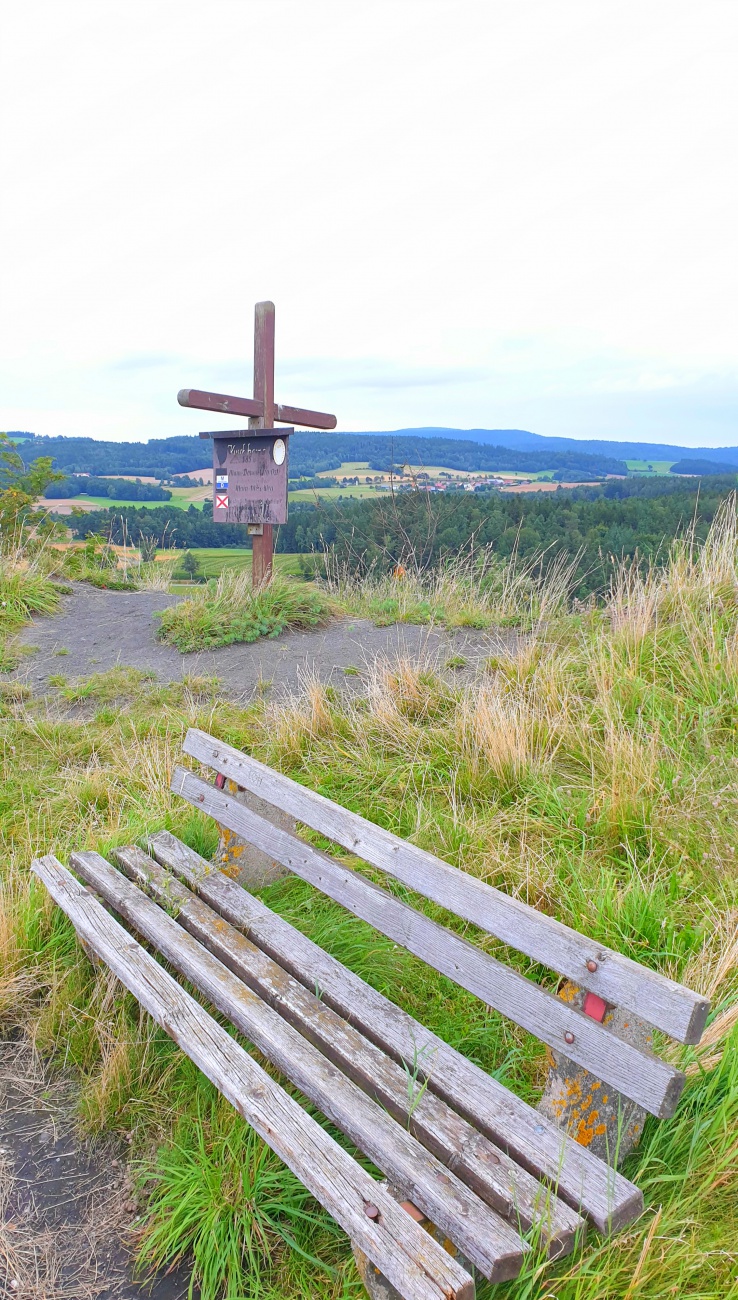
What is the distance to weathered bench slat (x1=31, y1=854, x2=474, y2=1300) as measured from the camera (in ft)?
4.90

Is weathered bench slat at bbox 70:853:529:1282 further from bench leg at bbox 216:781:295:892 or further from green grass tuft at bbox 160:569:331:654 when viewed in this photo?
green grass tuft at bbox 160:569:331:654

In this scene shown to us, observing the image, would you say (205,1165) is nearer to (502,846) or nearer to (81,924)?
Answer: (81,924)

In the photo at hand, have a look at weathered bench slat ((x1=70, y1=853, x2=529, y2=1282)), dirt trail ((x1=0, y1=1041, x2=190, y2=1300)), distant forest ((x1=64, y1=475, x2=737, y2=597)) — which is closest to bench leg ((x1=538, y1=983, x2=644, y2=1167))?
weathered bench slat ((x1=70, y1=853, x2=529, y2=1282))

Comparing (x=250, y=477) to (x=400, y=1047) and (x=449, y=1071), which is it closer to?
(x=400, y=1047)

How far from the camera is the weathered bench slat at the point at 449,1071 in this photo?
1.66 m

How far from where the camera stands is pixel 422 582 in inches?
354

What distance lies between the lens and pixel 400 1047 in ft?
6.89

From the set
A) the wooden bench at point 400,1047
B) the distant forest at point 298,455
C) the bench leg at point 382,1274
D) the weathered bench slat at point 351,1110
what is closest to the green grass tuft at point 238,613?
the wooden bench at point 400,1047

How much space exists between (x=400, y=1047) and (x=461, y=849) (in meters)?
1.12

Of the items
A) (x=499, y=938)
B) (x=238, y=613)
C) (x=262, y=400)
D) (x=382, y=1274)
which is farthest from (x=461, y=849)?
(x=262, y=400)

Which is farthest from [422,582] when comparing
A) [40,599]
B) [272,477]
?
[40,599]

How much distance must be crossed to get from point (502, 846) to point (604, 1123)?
54.7 inches

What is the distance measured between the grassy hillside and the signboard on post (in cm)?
297

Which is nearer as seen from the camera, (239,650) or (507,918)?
(507,918)
